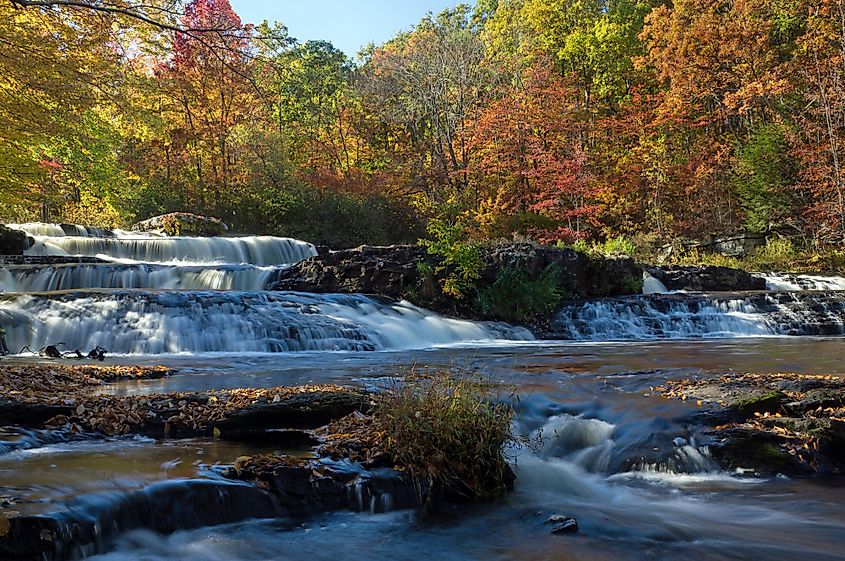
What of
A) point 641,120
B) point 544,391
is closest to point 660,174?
point 641,120

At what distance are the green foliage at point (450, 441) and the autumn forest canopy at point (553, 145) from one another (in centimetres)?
1797

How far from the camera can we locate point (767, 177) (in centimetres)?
2278

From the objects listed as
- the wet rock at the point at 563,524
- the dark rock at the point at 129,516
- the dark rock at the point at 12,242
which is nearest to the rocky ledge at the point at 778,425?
the wet rock at the point at 563,524

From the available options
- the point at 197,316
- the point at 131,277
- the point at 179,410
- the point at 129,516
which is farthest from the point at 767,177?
the point at 129,516

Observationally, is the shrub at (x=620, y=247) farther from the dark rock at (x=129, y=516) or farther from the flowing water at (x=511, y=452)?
the dark rock at (x=129, y=516)

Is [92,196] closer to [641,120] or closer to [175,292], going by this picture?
[175,292]

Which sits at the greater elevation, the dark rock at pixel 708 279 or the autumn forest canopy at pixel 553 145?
the autumn forest canopy at pixel 553 145

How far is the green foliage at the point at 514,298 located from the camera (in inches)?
570

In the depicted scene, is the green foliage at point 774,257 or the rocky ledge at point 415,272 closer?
the rocky ledge at point 415,272

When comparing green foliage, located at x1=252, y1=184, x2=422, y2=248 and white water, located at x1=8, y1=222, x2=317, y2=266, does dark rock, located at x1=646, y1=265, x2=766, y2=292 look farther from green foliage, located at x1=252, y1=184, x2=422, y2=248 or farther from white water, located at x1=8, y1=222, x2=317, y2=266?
green foliage, located at x1=252, y1=184, x2=422, y2=248

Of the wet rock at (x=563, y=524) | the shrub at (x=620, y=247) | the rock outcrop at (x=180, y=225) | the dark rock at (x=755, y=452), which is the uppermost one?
the rock outcrop at (x=180, y=225)

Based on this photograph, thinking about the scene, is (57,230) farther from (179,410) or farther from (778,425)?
(778,425)

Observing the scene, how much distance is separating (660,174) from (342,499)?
23323mm

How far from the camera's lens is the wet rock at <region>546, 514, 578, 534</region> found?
12.8ft
